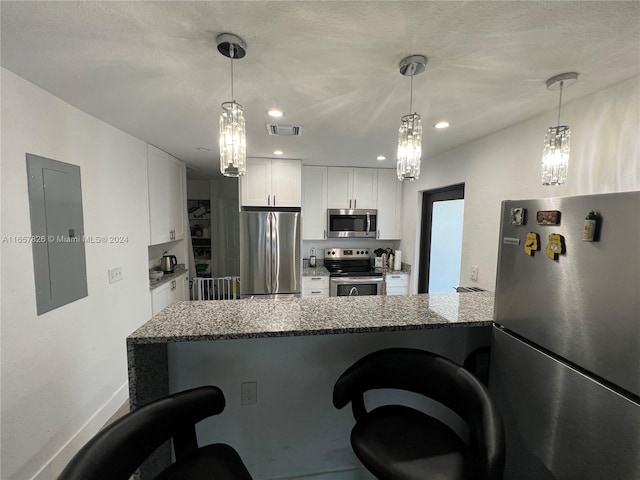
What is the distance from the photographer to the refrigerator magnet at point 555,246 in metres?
0.91

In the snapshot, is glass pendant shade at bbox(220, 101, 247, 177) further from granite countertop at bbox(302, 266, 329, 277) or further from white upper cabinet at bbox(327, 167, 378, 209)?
white upper cabinet at bbox(327, 167, 378, 209)

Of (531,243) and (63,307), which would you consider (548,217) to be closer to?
(531,243)

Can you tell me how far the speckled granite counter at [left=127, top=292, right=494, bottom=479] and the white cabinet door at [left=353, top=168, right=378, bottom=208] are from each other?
2.64 meters

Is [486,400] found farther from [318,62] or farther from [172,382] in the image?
[318,62]

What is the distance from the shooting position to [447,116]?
→ 6.61 feet

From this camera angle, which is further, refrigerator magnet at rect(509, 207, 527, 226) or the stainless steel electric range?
the stainless steel electric range

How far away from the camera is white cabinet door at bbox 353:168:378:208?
13.3 feet

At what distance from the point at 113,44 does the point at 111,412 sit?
263 centimetres

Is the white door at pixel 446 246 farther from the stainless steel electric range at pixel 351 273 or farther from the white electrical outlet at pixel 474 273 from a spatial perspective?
the stainless steel electric range at pixel 351 273

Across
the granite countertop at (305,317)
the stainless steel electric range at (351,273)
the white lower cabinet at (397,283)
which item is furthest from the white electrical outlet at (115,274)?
the white lower cabinet at (397,283)

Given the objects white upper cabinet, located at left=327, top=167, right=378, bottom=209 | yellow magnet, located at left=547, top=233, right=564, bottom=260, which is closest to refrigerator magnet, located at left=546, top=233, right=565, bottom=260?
yellow magnet, located at left=547, top=233, right=564, bottom=260

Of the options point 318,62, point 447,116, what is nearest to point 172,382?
point 318,62

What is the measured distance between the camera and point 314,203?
401 centimetres

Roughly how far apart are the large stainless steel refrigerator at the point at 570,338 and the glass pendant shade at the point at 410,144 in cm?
48
